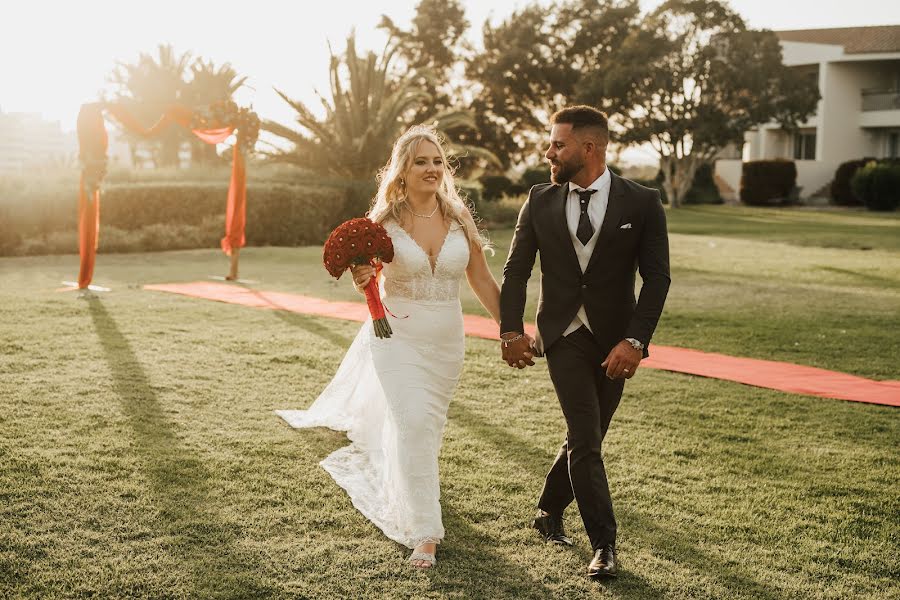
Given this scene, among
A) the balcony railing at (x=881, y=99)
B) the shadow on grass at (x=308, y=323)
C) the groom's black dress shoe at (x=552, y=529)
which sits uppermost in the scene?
the balcony railing at (x=881, y=99)

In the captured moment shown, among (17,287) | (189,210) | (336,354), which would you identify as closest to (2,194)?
(189,210)

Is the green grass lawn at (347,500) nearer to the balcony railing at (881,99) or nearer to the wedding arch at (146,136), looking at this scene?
the wedding arch at (146,136)

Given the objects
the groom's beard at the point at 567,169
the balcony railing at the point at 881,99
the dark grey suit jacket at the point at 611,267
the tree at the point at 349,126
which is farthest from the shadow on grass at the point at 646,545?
the balcony railing at the point at 881,99

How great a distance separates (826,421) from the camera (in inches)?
289

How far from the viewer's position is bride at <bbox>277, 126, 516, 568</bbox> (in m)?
4.72

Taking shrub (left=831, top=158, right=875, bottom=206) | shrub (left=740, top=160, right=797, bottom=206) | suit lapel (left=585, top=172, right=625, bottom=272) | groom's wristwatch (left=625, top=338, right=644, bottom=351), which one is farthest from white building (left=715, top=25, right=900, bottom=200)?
groom's wristwatch (left=625, top=338, right=644, bottom=351)

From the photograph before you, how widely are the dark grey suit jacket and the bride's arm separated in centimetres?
70

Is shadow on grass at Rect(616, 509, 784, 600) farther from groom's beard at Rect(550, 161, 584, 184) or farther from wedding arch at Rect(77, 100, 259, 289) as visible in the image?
wedding arch at Rect(77, 100, 259, 289)

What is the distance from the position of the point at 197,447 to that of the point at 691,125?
1667 inches

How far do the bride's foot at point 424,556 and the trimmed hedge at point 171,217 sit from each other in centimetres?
1954

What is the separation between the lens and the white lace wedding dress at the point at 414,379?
471 cm

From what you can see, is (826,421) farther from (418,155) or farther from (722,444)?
(418,155)

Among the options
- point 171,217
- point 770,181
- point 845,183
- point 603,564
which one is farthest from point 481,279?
point 770,181

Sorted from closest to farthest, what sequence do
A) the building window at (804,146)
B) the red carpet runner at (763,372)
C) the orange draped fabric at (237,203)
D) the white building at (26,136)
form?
the red carpet runner at (763,372), the orange draped fabric at (237,203), the white building at (26,136), the building window at (804,146)
